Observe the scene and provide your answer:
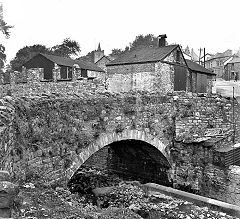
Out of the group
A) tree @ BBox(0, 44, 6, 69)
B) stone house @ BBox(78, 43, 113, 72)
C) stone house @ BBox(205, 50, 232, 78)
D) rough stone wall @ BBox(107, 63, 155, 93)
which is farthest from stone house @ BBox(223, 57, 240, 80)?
tree @ BBox(0, 44, 6, 69)

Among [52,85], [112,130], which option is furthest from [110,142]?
[52,85]

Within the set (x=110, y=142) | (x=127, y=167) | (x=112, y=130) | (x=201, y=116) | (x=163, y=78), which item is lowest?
(x=127, y=167)

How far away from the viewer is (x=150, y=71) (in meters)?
21.2

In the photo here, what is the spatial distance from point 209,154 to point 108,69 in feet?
46.9

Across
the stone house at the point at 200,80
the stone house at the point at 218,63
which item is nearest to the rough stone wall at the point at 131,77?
the stone house at the point at 200,80

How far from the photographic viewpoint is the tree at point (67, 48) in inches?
2246

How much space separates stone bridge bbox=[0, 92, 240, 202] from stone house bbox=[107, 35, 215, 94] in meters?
9.35

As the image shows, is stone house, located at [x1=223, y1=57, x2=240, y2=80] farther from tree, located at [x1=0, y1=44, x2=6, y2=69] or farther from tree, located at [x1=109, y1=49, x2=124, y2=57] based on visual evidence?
tree, located at [x1=0, y1=44, x2=6, y2=69]

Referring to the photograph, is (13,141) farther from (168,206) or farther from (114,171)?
(114,171)

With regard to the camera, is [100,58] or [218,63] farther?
[218,63]

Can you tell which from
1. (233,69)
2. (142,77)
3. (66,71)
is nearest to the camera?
(142,77)

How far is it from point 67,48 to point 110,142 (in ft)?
171

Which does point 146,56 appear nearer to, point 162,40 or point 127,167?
point 162,40

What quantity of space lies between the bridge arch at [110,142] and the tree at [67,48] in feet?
160
